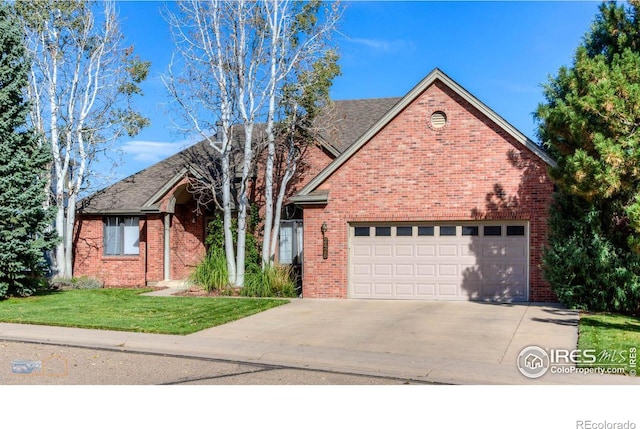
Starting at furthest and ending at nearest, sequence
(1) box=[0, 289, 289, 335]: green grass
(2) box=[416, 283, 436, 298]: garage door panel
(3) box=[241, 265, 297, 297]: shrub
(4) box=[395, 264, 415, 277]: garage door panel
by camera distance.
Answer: (3) box=[241, 265, 297, 297]: shrub
(4) box=[395, 264, 415, 277]: garage door panel
(2) box=[416, 283, 436, 298]: garage door panel
(1) box=[0, 289, 289, 335]: green grass

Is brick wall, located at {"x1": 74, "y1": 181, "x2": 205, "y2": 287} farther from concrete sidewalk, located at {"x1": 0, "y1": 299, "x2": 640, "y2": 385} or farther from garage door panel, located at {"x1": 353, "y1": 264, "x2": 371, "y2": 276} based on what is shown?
concrete sidewalk, located at {"x1": 0, "y1": 299, "x2": 640, "y2": 385}

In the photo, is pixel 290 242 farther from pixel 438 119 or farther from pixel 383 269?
pixel 438 119

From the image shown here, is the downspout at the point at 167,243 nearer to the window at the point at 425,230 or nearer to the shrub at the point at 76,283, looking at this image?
the shrub at the point at 76,283

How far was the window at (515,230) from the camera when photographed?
17047mm

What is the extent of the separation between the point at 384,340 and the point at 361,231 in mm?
7307

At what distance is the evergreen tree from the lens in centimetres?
1210

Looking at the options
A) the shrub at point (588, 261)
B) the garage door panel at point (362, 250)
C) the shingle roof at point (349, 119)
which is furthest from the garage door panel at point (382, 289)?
the shingle roof at point (349, 119)

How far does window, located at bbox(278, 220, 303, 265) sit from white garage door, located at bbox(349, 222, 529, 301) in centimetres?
338

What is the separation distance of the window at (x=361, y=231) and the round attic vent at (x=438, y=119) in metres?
3.65

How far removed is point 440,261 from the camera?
1766cm

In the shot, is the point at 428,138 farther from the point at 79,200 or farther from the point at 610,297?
the point at 79,200

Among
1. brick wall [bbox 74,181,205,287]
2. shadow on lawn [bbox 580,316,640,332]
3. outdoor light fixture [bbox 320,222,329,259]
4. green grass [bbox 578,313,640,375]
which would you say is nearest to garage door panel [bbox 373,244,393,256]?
outdoor light fixture [bbox 320,222,329,259]

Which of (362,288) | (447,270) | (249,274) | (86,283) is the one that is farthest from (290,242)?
(86,283)

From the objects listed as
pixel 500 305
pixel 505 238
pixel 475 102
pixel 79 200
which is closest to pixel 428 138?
pixel 475 102
